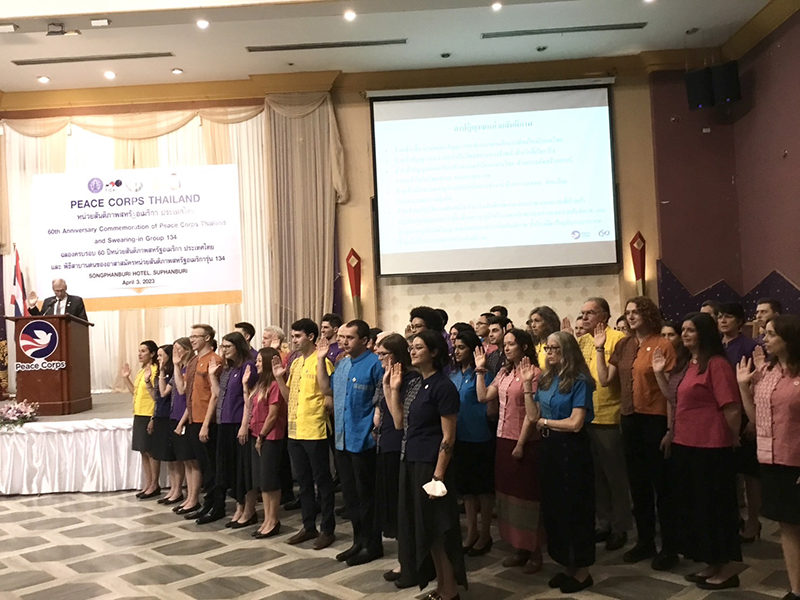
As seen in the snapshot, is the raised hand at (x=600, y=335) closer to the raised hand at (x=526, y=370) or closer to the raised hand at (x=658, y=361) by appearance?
the raised hand at (x=658, y=361)

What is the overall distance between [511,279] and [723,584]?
18.8 feet

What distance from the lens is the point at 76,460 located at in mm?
6375

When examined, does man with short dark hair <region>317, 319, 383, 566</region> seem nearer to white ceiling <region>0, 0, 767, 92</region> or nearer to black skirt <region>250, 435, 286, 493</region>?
black skirt <region>250, 435, 286, 493</region>

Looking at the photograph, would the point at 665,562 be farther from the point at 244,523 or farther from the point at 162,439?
the point at 162,439

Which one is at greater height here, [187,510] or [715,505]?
[715,505]

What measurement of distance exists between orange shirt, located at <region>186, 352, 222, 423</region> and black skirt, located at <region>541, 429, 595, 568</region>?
2821 mm

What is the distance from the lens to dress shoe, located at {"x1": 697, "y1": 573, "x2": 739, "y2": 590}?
3.41 m

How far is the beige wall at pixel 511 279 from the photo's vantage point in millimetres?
8805

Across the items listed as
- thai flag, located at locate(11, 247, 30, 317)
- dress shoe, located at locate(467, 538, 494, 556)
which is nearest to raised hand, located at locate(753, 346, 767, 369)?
dress shoe, located at locate(467, 538, 494, 556)

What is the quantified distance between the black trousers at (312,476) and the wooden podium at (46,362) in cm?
331

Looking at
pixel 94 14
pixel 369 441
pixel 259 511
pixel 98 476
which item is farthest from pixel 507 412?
pixel 94 14

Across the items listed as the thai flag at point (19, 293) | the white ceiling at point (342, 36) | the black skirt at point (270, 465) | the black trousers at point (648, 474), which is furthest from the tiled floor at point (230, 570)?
the white ceiling at point (342, 36)

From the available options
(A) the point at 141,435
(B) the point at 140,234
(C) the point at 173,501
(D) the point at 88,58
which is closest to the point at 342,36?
(D) the point at 88,58


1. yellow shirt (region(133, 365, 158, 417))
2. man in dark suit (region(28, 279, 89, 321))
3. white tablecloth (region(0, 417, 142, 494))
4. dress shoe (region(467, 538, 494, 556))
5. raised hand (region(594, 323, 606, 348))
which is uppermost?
man in dark suit (region(28, 279, 89, 321))
